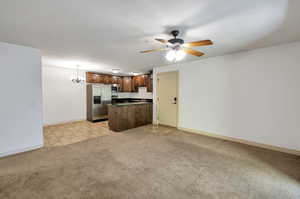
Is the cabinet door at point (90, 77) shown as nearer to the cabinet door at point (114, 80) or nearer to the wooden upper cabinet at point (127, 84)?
the cabinet door at point (114, 80)

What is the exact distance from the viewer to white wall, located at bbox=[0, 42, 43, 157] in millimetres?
2762

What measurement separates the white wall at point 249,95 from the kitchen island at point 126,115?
1.69m

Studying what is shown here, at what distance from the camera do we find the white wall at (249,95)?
287 centimetres

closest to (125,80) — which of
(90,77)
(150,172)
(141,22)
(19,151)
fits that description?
(90,77)

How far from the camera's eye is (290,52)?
9.36 ft

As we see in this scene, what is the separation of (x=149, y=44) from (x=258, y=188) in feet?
9.93

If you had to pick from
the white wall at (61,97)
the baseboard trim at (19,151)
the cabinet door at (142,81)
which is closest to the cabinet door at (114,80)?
the cabinet door at (142,81)

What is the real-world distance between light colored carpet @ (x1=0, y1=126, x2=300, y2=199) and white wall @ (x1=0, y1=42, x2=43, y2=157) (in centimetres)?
33

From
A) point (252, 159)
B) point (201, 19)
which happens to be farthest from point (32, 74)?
point (252, 159)

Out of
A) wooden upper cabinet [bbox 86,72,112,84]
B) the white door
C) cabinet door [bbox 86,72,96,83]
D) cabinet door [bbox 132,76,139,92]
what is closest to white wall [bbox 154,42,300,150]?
the white door

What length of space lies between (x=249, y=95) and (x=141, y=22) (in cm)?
315

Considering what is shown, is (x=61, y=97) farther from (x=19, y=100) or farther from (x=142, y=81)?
(x=142, y=81)

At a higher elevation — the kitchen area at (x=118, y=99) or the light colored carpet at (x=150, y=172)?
the kitchen area at (x=118, y=99)

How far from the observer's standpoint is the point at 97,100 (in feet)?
19.7
